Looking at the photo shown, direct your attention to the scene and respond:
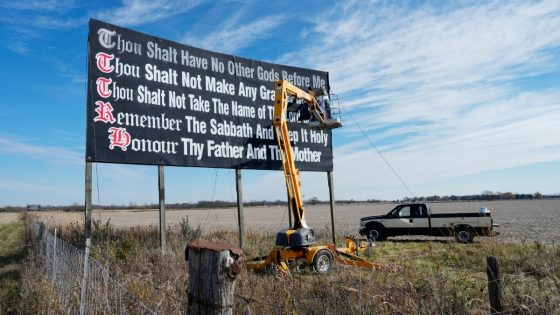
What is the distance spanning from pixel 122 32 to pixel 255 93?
4.18 metres

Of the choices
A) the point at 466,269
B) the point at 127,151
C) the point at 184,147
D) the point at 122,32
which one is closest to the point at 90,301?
the point at 127,151

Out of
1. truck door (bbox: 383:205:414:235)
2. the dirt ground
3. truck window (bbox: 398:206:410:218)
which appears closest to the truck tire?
truck door (bbox: 383:205:414:235)

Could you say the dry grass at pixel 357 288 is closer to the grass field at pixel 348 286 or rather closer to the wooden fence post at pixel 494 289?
the grass field at pixel 348 286

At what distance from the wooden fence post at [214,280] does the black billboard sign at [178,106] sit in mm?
7816

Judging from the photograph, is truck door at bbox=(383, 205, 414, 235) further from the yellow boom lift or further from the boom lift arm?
the boom lift arm

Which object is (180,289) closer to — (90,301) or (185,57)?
(90,301)

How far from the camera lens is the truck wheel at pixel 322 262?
31.1 feet

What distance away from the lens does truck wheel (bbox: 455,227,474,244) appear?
17.1 metres

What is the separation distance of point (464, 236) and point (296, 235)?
1040 cm

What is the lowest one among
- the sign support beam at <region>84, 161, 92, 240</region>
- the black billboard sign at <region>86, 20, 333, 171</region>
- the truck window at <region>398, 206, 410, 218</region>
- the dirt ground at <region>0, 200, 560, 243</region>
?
the dirt ground at <region>0, 200, 560, 243</region>

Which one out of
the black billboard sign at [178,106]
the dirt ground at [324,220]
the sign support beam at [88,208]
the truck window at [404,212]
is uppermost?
the black billboard sign at [178,106]

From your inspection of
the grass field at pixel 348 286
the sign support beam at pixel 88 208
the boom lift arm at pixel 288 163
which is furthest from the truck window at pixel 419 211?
the sign support beam at pixel 88 208

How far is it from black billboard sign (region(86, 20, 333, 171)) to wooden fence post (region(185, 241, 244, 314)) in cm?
782

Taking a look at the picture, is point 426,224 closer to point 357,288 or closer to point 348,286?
point 348,286
